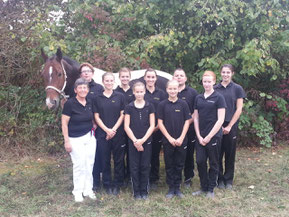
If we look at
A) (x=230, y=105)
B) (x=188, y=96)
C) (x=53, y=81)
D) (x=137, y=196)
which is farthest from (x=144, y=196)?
(x=53, y=81)

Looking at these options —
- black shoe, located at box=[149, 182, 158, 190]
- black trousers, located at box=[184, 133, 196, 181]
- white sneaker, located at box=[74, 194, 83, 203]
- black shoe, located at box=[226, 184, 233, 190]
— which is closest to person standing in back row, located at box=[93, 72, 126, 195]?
white sneaker, located at box=[74, 194, 83, 203]

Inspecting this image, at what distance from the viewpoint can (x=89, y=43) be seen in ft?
21.0

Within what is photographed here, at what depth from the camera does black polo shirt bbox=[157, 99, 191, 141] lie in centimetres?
385

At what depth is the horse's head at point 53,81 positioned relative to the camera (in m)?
4.28

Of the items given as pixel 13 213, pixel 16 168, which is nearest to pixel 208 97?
pixel 13 213

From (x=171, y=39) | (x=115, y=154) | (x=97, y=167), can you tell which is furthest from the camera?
(x=171, y=39)

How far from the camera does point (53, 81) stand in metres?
4.34

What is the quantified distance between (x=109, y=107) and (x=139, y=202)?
4.41ft

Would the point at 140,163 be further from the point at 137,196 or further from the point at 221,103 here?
the point at 221,103

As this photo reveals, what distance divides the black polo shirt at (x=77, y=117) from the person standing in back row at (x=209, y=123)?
1.47 metres

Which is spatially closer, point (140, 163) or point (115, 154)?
point (140, 163)

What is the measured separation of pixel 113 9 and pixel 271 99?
4.52m

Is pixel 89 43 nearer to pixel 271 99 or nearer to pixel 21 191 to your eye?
pixel 21 191

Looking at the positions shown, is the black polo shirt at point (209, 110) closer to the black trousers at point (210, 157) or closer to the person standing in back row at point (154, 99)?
the black trousers at point (210, 157)
